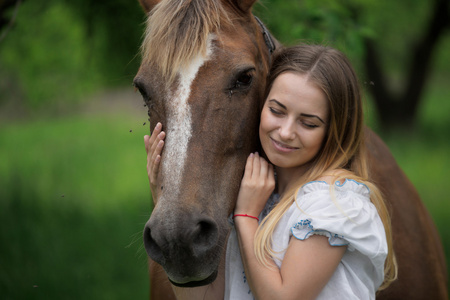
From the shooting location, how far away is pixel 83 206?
25.3 ft

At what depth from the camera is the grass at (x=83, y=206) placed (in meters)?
5.13

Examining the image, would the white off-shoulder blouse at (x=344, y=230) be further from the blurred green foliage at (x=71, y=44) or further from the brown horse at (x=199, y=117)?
the blurred green foliage at (x=71, y=44)

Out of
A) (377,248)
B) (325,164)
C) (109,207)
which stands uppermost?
(325,164)

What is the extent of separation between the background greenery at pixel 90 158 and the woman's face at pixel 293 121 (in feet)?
2.46

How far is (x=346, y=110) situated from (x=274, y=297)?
0.88m

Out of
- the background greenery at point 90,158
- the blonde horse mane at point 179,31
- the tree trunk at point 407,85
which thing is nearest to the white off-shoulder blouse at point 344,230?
the blonde horse mane at point 179,31

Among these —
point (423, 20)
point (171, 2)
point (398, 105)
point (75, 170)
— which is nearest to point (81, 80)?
point (75, 170)

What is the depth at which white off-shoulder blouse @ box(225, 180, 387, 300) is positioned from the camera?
1.93m

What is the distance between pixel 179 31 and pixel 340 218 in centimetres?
109

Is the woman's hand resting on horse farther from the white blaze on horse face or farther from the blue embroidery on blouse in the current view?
the blue embroidery on blouse

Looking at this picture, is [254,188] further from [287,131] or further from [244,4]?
[244,4]

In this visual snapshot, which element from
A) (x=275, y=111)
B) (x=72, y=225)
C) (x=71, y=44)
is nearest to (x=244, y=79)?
(x=275, y=111)

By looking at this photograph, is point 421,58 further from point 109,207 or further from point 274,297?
point 274,297

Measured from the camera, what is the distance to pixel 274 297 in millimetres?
1921
